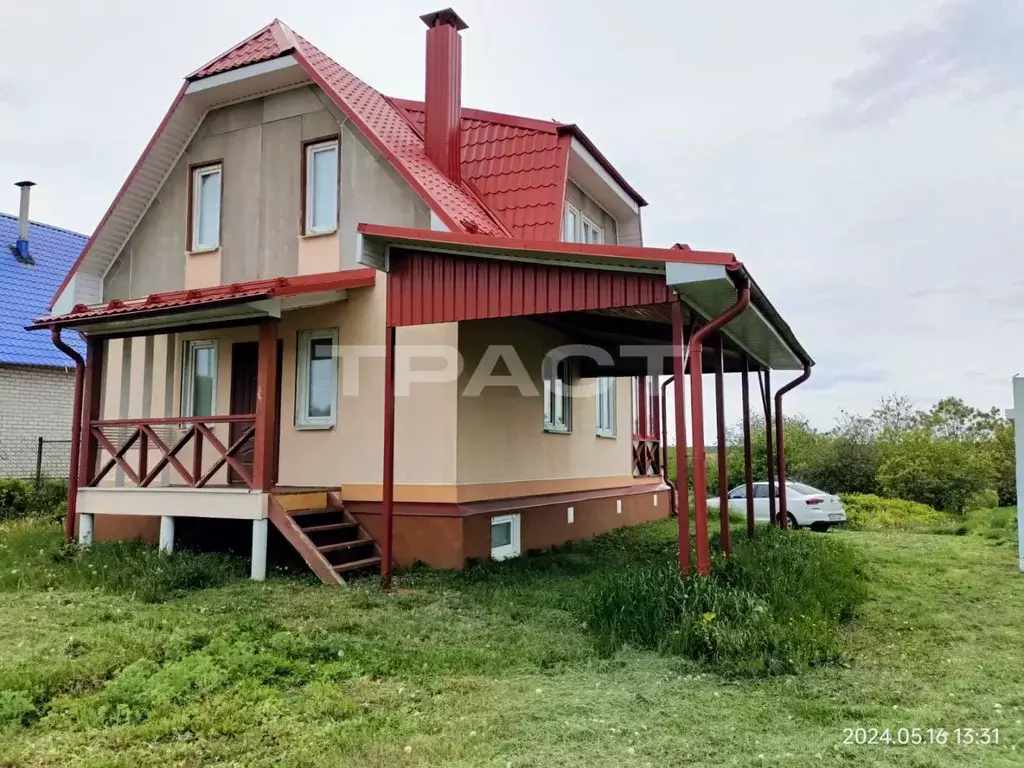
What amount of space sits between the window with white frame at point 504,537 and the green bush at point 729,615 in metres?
3.33

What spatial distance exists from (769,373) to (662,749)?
9.03m

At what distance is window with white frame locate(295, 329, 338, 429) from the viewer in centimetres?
1078

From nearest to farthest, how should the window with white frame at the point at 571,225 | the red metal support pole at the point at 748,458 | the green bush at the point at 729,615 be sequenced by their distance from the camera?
1. the green bush at the point at 729,615
2. the red metal support pole at the point at 748,458
3. the window with white frame at the point at 571,225

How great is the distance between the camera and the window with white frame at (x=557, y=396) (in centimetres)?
1238

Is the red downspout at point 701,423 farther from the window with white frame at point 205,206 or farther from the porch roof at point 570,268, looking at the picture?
the window with white frame at point 205,206

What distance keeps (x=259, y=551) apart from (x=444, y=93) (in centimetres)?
724

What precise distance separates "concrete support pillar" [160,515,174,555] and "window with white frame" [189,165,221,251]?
4.26 metres

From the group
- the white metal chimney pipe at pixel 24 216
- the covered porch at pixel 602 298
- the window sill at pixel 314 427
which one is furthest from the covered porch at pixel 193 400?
the white metal chimney pipe at pixel 24 216

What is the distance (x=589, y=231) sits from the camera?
14.5 metres

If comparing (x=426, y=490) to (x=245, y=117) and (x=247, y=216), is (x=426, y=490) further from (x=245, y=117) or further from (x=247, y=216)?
(x=245, y=117)

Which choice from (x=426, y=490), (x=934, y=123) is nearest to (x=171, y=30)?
(x=426, y=490)

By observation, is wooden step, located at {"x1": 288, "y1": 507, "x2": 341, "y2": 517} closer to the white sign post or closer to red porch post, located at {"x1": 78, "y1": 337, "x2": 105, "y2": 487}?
red porch post, located at {"x1": 78, "y1": 337, "x2": 105, "y2": 487}

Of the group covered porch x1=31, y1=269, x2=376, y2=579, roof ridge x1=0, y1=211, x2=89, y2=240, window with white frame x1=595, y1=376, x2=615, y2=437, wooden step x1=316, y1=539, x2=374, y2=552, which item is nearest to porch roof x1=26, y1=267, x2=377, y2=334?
covered porch x1=31, y1=269, x2=376, y2=579

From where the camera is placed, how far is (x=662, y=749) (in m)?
4.09
